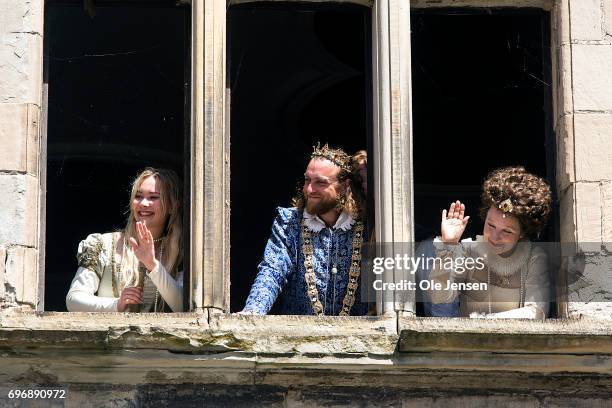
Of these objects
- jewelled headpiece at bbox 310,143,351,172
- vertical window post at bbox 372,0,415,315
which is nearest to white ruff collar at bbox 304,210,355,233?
jewelled headpiece at bbox 310,143,351,172

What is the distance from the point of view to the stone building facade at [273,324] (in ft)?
28.0

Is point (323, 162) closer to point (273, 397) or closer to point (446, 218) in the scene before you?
point (446, 218)

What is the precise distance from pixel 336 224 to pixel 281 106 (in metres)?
2.44

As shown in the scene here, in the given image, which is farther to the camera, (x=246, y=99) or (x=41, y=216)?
(x=246, y=99)

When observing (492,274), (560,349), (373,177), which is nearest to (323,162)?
(373,177)

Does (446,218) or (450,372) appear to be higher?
(446,218)

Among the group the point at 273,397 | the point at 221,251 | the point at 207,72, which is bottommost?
the point at 273,397

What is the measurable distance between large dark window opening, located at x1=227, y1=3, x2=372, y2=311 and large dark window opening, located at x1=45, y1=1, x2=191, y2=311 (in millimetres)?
357

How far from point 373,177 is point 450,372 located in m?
1.01

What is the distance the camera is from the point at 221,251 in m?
8.85

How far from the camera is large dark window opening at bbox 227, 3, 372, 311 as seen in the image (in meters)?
11.0

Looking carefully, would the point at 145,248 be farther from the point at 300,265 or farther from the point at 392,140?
the point at 392,140

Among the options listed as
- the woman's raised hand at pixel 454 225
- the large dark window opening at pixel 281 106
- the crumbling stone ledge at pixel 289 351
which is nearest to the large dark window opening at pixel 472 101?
the large dark window opening at pixel 281 106

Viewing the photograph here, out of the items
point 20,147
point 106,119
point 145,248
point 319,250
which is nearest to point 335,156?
point 319,250
